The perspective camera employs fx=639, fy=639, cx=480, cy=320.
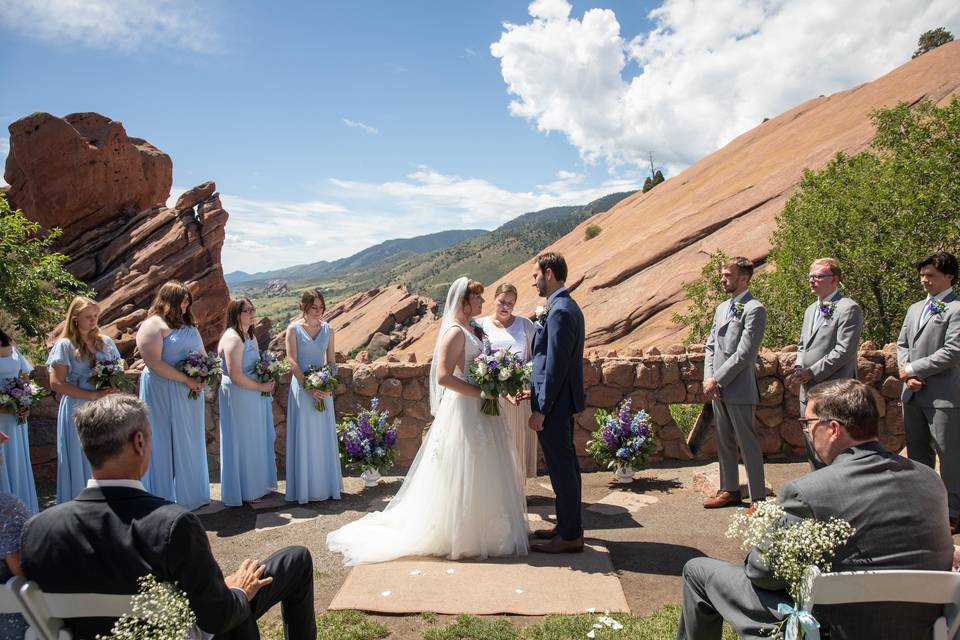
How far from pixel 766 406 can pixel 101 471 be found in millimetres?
7525

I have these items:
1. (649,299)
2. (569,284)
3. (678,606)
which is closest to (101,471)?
(678,606)

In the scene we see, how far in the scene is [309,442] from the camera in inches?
270

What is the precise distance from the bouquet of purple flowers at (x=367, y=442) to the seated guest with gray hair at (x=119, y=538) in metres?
4.61

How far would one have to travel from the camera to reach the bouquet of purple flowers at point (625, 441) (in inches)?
285

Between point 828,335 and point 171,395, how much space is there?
6.31m

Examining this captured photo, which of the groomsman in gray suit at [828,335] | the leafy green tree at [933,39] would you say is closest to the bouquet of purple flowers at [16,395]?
the groomsman in gray suit at [828,335]

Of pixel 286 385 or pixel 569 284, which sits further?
pixel 569 284

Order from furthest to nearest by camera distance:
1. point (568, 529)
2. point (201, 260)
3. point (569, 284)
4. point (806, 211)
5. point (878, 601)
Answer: point (201, 260), point (569, 284), point (806, 211), point (568, 529), point (878, 601)

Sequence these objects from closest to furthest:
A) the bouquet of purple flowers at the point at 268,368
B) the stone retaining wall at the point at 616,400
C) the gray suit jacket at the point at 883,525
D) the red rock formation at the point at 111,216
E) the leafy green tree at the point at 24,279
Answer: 1. the gray suit jacket at the point at 883,525
2. the bouquet of purple flowers at the point at 268,368
3. the stone retaining wall at the point at 616,400
4. the leafy green tree at the point at 24,279
5. the red rock formation at the point at 111,216

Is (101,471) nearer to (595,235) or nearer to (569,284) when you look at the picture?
(569,284)

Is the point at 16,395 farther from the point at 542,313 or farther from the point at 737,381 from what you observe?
the point at 737,381

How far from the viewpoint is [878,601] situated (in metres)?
2.35

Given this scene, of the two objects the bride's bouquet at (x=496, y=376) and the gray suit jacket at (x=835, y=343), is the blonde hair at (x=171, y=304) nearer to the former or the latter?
the bride's bouquet at (x=496, y=376)

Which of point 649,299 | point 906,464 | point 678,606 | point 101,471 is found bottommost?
point 678,606
